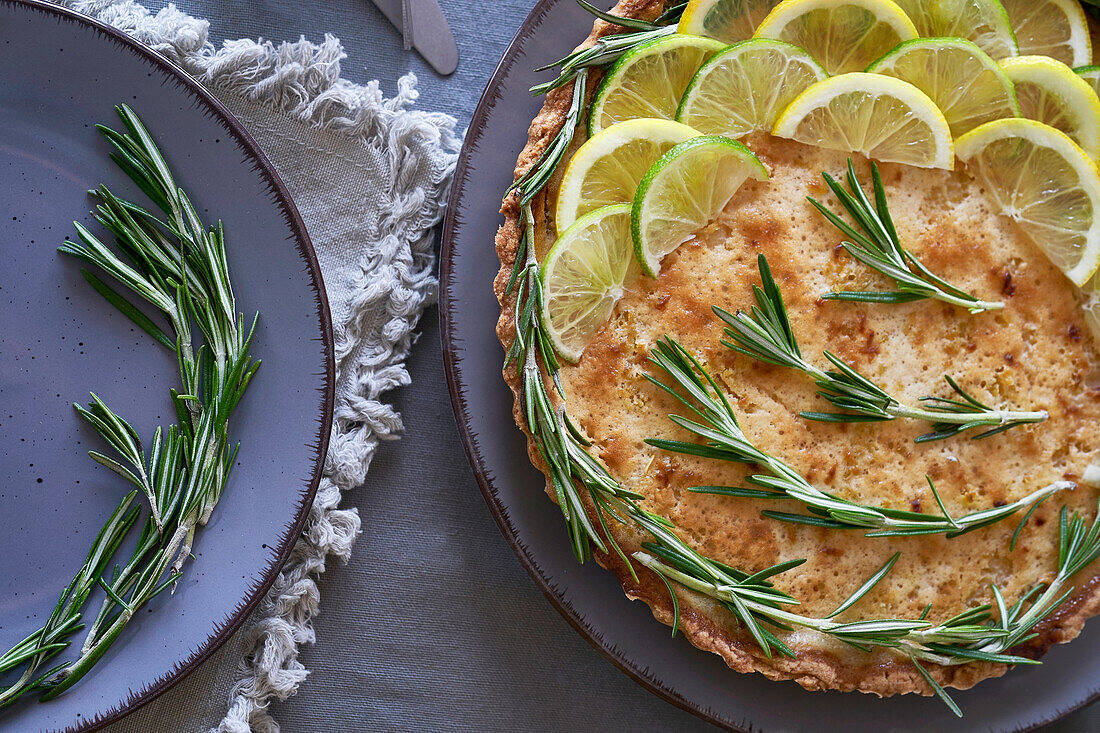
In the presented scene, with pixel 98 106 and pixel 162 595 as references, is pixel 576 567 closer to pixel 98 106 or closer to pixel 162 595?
pixel 162 595

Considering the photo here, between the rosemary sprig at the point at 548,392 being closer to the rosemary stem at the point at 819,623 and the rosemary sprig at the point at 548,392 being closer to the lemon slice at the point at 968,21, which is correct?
the rosemary stem at the point at 819,623

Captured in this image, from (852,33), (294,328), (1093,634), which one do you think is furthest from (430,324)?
(1093,634)

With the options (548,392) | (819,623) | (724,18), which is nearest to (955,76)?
(724,18)

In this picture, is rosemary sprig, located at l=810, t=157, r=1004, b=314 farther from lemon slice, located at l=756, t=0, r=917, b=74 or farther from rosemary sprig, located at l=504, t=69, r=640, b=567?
rosemary sprig, located at l=504, t=69, r=640, b=567

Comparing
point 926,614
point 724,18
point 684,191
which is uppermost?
point 724,18

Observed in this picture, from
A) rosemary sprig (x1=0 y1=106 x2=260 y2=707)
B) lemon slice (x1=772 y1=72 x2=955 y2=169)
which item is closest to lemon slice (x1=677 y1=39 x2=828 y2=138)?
lemon slice (x1=772 y1=72 x2=955 y2=169)

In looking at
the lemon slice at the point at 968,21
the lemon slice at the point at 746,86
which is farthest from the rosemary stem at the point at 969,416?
the lemon slice at the point at 968,21

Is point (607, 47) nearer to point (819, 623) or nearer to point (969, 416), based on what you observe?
point (969, 416)

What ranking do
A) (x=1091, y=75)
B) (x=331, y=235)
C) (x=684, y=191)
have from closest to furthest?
(x=684, y=191), (x=1091, y=75), (x=331, y=235)
